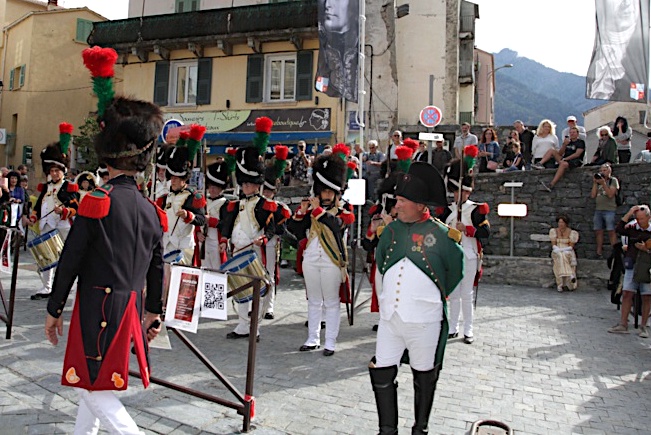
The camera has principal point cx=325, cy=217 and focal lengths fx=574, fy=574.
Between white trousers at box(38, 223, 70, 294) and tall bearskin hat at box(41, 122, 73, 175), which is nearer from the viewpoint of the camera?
white trousers at box(38, 223, 70, 294)

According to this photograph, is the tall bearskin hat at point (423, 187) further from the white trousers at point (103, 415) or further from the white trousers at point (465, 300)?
the white trousers at point (465, 300)

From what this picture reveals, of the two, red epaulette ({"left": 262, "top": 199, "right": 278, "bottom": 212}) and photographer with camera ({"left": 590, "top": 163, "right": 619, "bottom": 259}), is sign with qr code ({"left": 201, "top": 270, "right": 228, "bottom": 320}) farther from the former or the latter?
photographer with camera ({"left": 590, "top": 163, "right": 619, "bottom": 259})

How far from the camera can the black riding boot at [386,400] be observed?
3826mm

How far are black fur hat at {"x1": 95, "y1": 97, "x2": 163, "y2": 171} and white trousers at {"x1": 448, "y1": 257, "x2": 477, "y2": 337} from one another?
4.85 m

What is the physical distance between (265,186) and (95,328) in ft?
16.8

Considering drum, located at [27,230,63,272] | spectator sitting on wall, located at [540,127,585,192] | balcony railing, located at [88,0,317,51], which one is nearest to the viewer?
drum, located at [27,230,63,272]

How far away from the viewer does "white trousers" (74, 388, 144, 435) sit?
9.77 ft

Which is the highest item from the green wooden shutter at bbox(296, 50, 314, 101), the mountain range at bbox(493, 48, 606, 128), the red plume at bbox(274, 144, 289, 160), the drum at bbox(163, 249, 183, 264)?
the mountain range at bbox(493, 48, 606, 128)

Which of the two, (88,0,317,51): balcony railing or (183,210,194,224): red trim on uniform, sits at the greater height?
(88,0,317,51): balcony railing

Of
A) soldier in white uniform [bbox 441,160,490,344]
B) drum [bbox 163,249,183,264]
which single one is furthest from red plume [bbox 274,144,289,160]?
soldier in white uniform [bbox 441,160,490,344]

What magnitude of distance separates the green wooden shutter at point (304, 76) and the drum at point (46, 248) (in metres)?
14.8

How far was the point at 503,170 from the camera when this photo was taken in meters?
13.9

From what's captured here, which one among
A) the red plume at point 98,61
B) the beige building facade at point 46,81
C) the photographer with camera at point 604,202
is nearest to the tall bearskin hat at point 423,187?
the red plume at point 98,61

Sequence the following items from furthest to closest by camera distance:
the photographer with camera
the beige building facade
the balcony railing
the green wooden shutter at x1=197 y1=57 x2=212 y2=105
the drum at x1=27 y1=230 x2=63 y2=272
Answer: the beige building facade < the green wooden shutter at x1=197 y1=57 x2=212 y2=105 < the balcony railing < the photographer with camera < the drum at x1=27 y1=230 x2=63 y2=272
